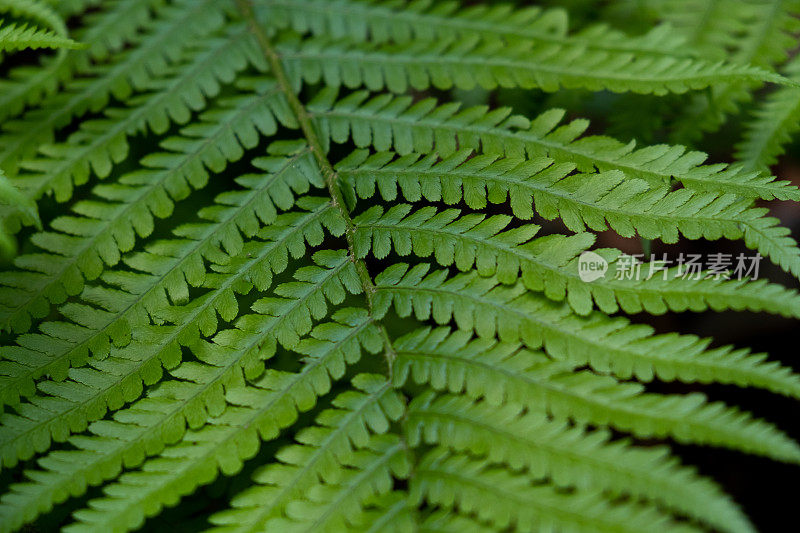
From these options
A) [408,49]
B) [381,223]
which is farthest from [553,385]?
[408,49]

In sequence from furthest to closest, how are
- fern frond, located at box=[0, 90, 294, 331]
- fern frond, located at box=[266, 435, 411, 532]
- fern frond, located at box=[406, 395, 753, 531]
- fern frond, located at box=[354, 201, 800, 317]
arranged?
fern frond, located at box=[0, 90, 294, 331]
fern frond, located at box=[354, 201, 800, 317]
fern frond, located at box=[266, 435, 411, 532]
fern frond, located at box=[406, 395, 753, 531]

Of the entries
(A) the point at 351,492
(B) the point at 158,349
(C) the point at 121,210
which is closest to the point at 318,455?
(A) the point at 351,492

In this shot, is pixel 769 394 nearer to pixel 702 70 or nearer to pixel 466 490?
pixel 702 70

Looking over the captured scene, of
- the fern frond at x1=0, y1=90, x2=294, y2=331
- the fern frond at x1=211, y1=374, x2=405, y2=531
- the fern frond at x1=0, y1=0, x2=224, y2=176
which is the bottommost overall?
the fern frond at x1=211, y1=374, x2=405, y2=531

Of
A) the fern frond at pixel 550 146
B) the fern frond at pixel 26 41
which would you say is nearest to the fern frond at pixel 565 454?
the fern frond at pixel 550 146

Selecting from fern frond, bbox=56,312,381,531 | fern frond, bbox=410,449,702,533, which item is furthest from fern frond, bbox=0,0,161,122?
fern frond, bbox=410,449,702,533

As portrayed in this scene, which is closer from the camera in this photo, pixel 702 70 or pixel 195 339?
pixel 195 339

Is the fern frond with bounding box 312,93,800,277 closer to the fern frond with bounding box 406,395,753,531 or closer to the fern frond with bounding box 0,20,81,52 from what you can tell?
the fern frond with bounding box 406,395,753,531

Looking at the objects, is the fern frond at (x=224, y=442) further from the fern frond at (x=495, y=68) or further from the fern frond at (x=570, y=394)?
the fern frond at (x=495, y=68)
